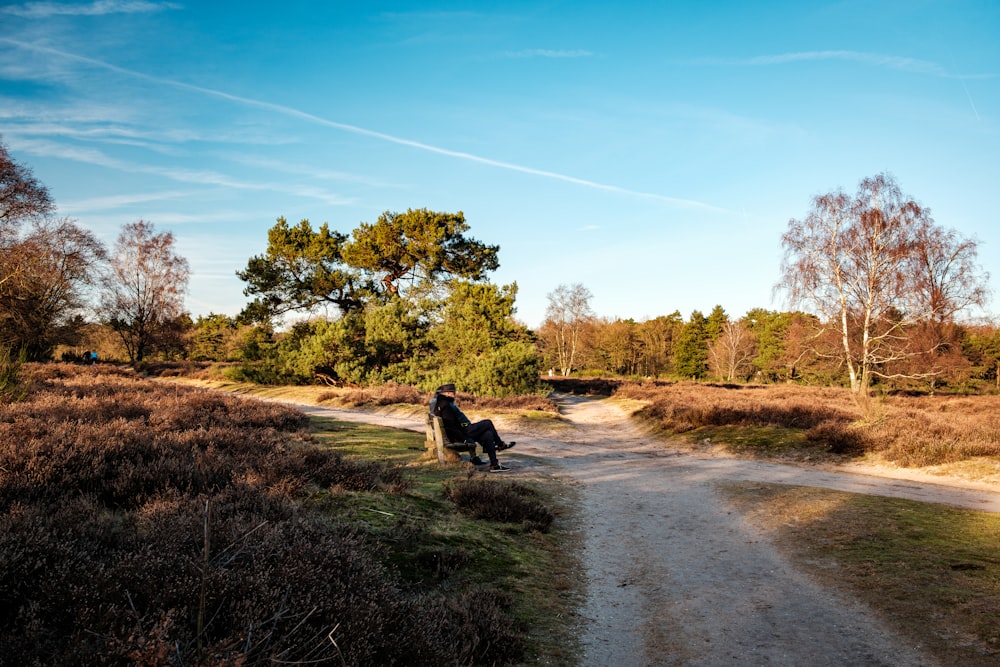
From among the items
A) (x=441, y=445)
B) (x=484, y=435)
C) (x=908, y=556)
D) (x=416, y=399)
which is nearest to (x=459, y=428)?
(x=484, y=435)

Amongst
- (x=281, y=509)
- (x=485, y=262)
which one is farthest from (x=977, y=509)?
(x=485, y=262)

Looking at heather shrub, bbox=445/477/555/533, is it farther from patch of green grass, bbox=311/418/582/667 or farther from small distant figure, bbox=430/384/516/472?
small distant figure, bbox=430/384/516/472

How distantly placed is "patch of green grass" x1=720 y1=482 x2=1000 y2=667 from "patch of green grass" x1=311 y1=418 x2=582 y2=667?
281 cm

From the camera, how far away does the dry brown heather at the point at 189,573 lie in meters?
2.61

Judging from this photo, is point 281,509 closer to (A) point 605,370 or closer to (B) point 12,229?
(B) point 12,229

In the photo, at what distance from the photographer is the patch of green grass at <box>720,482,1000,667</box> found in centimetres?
447

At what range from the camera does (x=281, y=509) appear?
4.84 m

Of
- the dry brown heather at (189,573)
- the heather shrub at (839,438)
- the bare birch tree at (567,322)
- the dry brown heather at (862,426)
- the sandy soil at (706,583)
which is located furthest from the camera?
the bare birch tree at (567,322)

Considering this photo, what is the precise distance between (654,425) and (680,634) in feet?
52.8

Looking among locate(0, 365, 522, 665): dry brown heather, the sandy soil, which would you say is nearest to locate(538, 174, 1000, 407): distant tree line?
the sandy soil

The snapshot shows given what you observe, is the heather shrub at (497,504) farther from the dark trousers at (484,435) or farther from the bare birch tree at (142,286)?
the bare birch tree at (142,286)

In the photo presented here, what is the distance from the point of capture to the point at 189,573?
3158 mm

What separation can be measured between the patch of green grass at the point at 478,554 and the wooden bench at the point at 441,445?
2.32 metres

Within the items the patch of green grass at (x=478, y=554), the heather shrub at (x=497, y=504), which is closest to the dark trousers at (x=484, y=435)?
the patch of green grass at (x=478, y=554)
